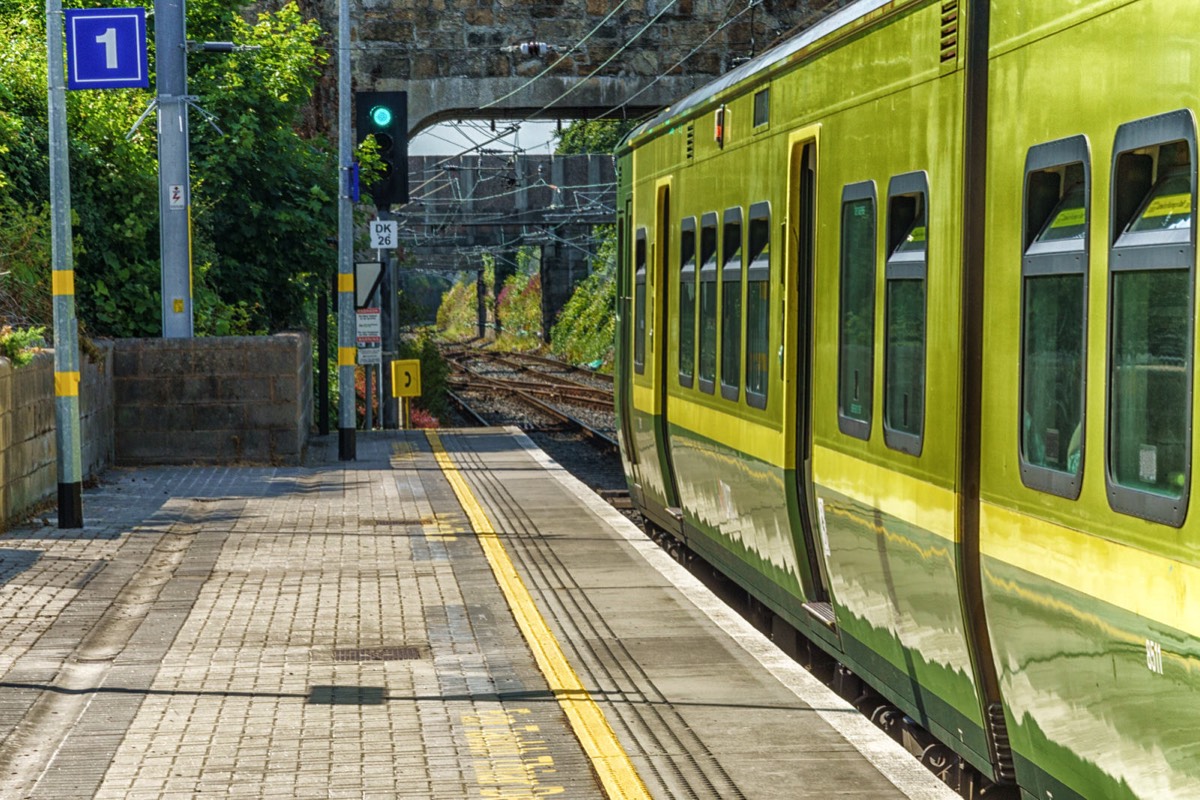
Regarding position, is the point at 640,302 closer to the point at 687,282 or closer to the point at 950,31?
the point at 687,282

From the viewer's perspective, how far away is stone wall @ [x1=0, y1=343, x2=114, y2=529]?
1382cm

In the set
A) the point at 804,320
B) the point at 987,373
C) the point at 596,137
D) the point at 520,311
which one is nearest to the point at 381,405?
the point at 804,320

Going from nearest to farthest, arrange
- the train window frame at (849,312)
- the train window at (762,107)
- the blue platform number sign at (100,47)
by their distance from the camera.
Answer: the train window frame at (849,312)
the train window at (762,107)
the blue platform number sign at (100,47)

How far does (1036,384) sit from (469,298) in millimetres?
113316

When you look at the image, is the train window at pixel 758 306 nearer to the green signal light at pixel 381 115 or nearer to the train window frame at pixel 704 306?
the train window frame at pixel 704 306

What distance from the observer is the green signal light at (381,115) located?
21469 mm

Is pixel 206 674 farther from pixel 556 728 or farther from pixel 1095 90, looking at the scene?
pixel 1095 90

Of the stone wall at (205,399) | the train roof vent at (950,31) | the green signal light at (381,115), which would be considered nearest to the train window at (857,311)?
the train roof vent at (950,31)

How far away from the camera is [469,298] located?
11806cm

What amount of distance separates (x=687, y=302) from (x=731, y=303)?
1567 millimetres

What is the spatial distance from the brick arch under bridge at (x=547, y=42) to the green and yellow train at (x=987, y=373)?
56.4 ft

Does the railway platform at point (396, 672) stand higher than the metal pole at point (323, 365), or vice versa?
the metal pole at point (323, 365)

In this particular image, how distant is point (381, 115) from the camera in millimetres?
21500

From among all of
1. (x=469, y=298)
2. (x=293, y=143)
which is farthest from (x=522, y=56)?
(x=469, y=298)
